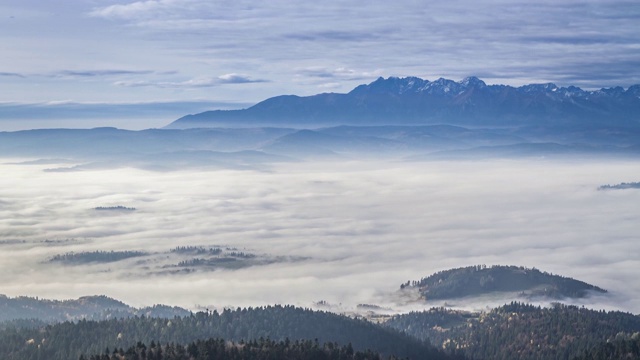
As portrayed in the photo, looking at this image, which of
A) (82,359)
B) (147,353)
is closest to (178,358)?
(147,353)

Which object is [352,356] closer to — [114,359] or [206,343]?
[206,343]

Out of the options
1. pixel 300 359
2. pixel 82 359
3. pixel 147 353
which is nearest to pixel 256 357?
pixel 300 359

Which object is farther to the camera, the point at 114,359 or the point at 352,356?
the point at 352,356

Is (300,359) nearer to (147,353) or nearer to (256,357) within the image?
(256,357)

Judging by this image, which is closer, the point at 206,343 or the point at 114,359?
the point at 114,359

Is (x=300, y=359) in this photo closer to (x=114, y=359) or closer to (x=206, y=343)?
(x=206, y=343)
